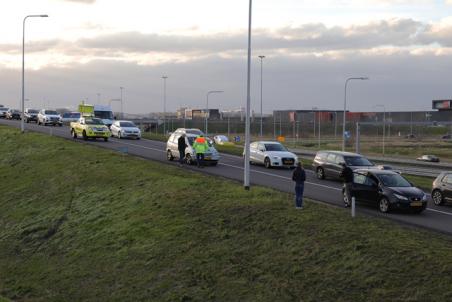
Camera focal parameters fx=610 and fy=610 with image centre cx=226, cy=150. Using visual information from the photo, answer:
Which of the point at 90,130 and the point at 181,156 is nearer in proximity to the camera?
the point at 181,156

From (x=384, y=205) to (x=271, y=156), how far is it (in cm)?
1411

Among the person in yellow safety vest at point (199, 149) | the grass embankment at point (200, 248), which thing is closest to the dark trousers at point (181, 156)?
the person in yellow safety vest at point (199, 149)

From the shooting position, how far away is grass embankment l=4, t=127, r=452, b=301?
14.6m

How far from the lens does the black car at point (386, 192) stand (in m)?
21.7

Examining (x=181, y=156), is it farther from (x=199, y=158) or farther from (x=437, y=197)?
(x=437, y=197)

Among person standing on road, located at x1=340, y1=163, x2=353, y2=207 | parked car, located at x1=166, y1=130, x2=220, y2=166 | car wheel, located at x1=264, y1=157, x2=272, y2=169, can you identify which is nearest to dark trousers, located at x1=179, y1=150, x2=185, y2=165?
parked car, located at x1=166, y1=130, x2=220, y2=166

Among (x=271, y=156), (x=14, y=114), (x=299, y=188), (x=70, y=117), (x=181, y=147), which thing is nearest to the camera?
(x=299, y=188)

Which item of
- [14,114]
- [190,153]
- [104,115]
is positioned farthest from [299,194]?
[14,114]

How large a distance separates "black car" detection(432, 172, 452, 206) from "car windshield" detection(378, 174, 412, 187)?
259cm

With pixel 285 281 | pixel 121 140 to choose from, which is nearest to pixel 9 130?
pixel 121 140

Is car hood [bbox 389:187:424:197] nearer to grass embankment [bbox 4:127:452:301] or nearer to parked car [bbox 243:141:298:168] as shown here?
grass embankment [bbox 4:127:452:301]

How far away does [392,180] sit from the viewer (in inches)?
900

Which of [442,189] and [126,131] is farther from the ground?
[126,131]

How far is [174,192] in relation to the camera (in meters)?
24.6
